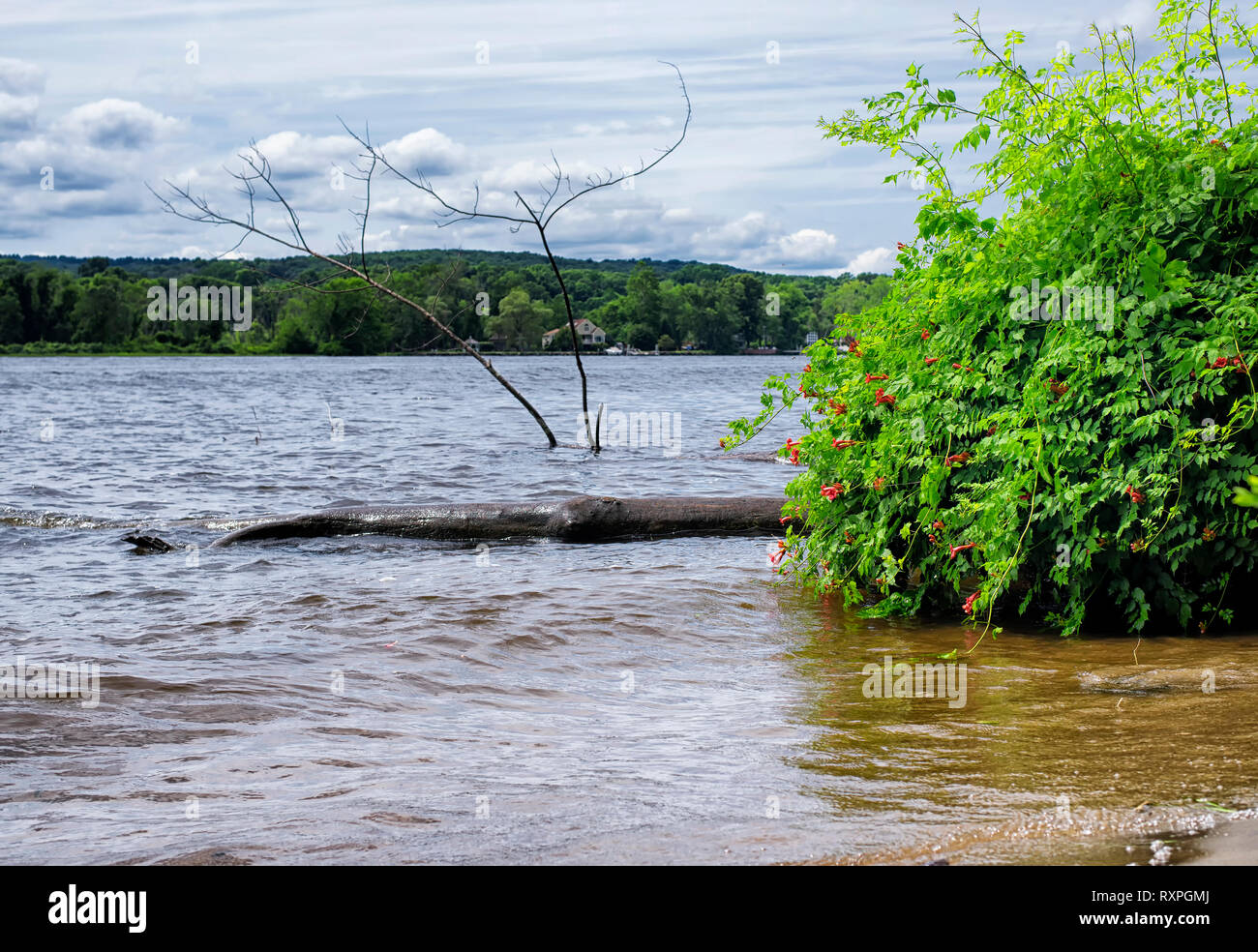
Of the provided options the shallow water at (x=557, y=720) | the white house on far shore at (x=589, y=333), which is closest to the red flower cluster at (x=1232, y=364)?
the shallow water at (x=557, y=720)

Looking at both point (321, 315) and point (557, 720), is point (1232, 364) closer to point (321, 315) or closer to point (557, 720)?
point (557, 720)

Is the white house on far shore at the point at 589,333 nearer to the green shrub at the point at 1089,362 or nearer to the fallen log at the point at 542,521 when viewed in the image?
the fallen log at the point at 542,521

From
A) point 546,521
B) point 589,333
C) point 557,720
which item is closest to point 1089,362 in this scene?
point 557,720

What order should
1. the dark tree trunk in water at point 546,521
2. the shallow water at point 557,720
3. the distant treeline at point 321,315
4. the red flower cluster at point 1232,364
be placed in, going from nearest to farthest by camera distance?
1. the shallow water at point 557,720
2. the red flower cluster at point 1232,364
3. the dark tree trunk in water at point 546,521
4. the distant treeline at point 321,315

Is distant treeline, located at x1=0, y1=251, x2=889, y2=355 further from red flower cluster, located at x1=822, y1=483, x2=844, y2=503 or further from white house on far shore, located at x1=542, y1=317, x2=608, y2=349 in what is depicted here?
red flower cluster, located at x1=822, y1=483, x2=844, y2=503

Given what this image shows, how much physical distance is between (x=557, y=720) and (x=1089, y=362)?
3.95m

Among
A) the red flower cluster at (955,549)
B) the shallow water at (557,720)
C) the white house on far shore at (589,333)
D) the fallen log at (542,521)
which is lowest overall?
the shallow water at (557,720)

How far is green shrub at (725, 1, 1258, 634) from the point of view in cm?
654

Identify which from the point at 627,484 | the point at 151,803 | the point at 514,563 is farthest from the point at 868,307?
the point at 627,484

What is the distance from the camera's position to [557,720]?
5.93 meters

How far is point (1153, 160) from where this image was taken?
22.6 ft

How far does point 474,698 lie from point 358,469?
14.8 metres

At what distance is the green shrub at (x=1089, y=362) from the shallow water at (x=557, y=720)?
63 cm

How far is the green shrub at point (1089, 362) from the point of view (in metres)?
6.54
